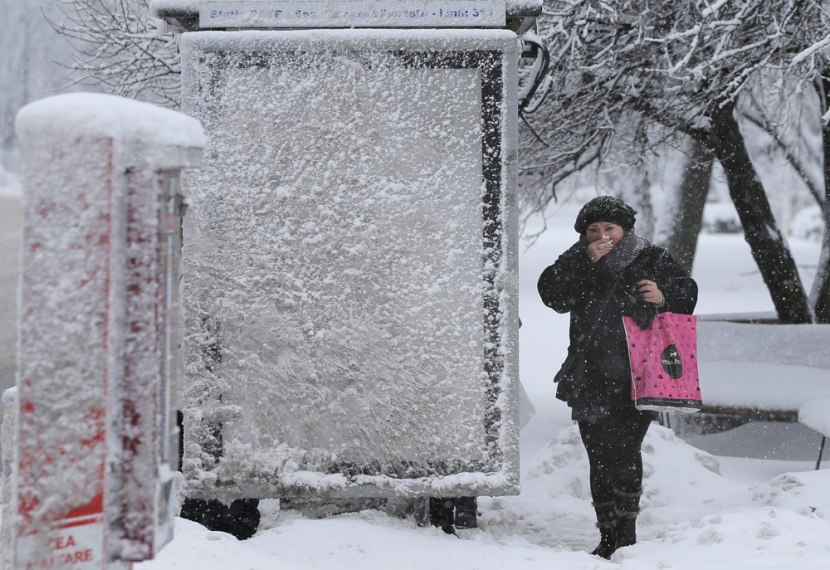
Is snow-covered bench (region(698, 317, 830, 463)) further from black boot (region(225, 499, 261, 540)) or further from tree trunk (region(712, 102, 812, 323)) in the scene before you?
black boot (region(225, 499, 261, 540))

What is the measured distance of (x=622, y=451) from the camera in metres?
3.92

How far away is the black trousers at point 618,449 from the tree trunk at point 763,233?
412cm

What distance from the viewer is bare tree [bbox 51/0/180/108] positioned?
22.7ft

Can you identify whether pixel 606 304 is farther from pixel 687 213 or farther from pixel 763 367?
pixel 687 213

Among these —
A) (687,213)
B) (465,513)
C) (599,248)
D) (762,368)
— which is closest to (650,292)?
(599,248)

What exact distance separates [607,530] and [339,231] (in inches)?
68.2

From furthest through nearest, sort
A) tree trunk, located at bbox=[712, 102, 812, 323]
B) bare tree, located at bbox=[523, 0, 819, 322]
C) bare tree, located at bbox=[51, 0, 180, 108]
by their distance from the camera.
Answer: tree trunk, located at bbox=[712, 102, 812, 323]
bare tree, located at bbox=[51, 0, 180, 108]
bare tree, located at bbox=[523, 0, 819, 322]

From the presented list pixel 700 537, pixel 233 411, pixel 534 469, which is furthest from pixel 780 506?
pixel 233 411

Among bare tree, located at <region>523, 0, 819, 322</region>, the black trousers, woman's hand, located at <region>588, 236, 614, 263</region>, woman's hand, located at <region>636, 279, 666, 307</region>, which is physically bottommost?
the black trousers

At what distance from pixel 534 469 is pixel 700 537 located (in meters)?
1.77

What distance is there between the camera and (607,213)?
3.97 m

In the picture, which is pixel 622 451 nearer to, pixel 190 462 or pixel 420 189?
pixel 420 189

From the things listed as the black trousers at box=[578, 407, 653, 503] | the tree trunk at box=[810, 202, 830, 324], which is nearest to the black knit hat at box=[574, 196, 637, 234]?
the black trousers at box=[578, 407, 653, 503]

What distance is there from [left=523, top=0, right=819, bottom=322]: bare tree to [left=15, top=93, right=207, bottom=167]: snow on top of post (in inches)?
168
